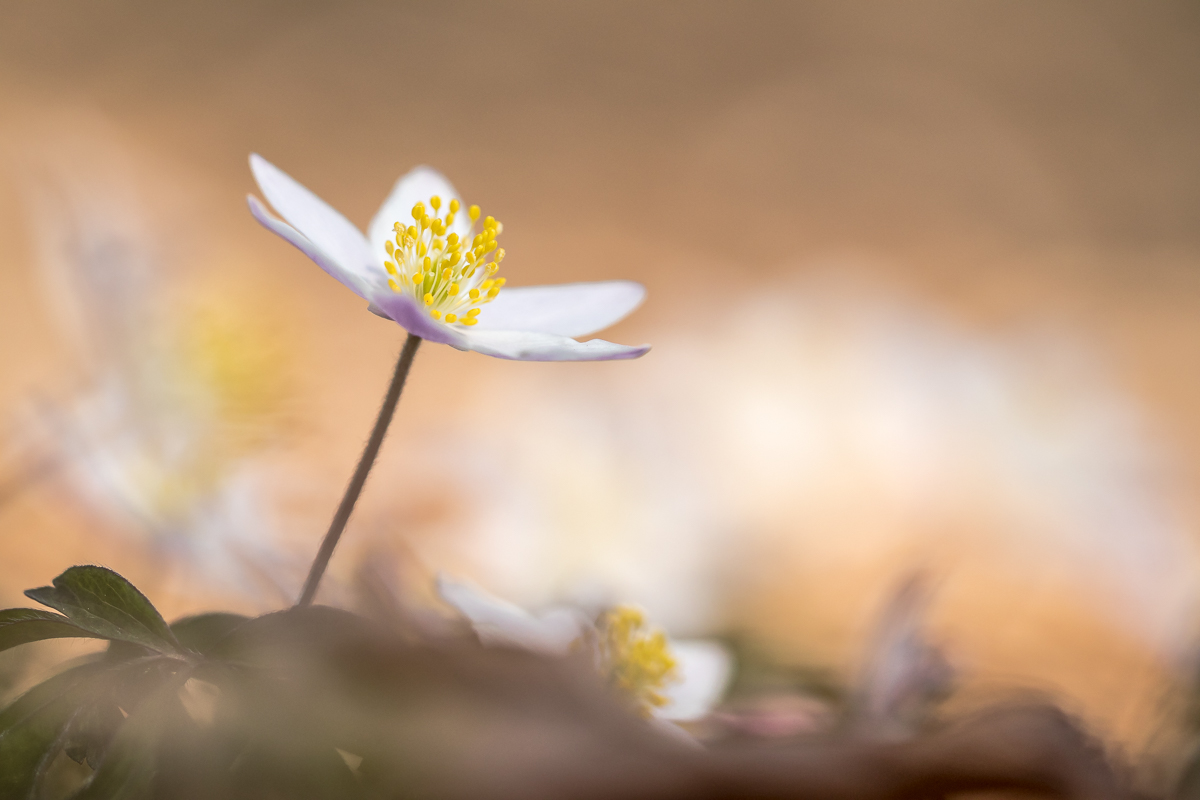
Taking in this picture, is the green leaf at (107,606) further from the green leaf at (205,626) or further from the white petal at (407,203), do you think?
the white petal at (407,203)

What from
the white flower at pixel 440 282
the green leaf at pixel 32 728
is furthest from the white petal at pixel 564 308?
the green leaf at pixel 32 728

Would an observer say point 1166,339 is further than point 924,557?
Yes

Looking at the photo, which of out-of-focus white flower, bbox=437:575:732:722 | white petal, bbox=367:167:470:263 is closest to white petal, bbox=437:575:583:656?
out-of-focus white flower, bbox=437:575:732:722

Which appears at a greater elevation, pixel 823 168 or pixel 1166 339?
pixel 823 168

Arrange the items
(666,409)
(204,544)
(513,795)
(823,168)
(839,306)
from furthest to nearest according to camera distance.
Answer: (823,168) → (839,306) → (666,409) → (204,544) → (513,795)

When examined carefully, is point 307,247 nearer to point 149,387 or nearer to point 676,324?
point 149,387

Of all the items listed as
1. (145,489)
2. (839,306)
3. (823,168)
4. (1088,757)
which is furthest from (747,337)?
(823,168)

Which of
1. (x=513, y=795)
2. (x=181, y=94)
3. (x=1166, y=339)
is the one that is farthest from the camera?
(x=181, y=94)

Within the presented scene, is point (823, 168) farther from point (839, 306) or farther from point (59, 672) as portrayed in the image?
point (59, 672)
